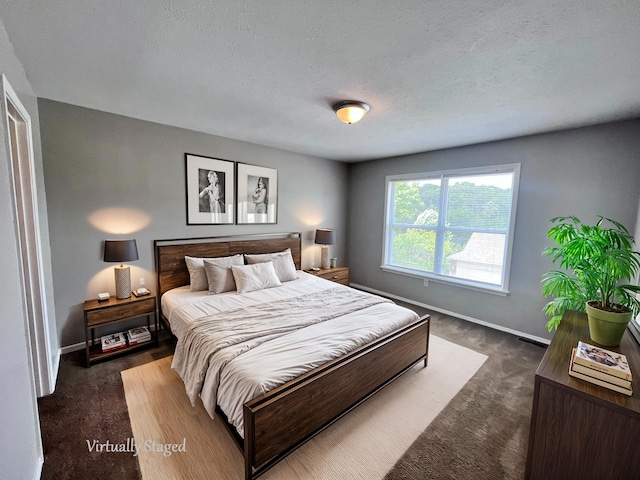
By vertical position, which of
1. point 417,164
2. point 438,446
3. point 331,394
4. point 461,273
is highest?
point 417,164

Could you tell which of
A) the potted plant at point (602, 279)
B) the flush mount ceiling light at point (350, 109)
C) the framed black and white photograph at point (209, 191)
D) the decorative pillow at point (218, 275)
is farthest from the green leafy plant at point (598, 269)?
the framed black and white photograph at point (209, 191)

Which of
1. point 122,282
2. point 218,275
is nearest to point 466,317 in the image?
point 218,275

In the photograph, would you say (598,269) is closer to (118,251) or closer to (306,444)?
(306,444)

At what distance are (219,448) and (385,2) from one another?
2663 millimetres

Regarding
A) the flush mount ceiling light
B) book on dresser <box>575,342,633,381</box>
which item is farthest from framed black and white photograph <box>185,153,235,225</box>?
book on dresser <box>575,342,633,381</box>

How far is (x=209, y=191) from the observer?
3.53 metres

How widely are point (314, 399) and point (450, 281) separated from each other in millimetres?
3074

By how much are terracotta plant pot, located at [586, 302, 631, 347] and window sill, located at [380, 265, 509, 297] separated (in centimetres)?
189

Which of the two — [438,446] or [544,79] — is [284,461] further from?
[544,79]

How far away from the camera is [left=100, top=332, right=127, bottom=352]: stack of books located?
2693mm

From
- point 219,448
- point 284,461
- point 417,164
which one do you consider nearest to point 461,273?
point 417,164

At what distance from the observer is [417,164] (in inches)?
168

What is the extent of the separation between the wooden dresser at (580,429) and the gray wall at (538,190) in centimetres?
197

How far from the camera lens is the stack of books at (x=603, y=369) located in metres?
1.28
